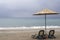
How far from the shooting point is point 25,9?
41562mm

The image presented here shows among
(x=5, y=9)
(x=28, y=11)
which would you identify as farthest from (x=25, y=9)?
(x=5, y=9)

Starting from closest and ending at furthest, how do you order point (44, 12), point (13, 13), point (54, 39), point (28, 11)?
point (54, 39)
point (44, 12)
point (28, 11)
point (13, 13)

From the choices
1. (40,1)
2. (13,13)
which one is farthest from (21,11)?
(40,1)

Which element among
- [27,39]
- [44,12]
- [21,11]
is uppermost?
[21,11]

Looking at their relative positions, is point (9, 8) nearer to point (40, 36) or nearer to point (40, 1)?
point (40, 1)

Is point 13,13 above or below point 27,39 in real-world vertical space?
above

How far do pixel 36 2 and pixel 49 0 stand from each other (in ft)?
10.7

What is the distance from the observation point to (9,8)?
41438mm

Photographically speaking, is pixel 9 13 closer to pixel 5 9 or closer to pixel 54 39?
pixel 5 9

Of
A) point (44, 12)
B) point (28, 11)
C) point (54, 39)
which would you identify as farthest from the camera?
point (28, 11)

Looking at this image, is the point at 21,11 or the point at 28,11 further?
the point at 21,11

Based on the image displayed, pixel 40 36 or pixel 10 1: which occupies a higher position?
pixel 10 1

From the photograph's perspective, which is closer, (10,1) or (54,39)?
(54,39)

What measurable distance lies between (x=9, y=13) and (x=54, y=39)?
3267 centimetres
